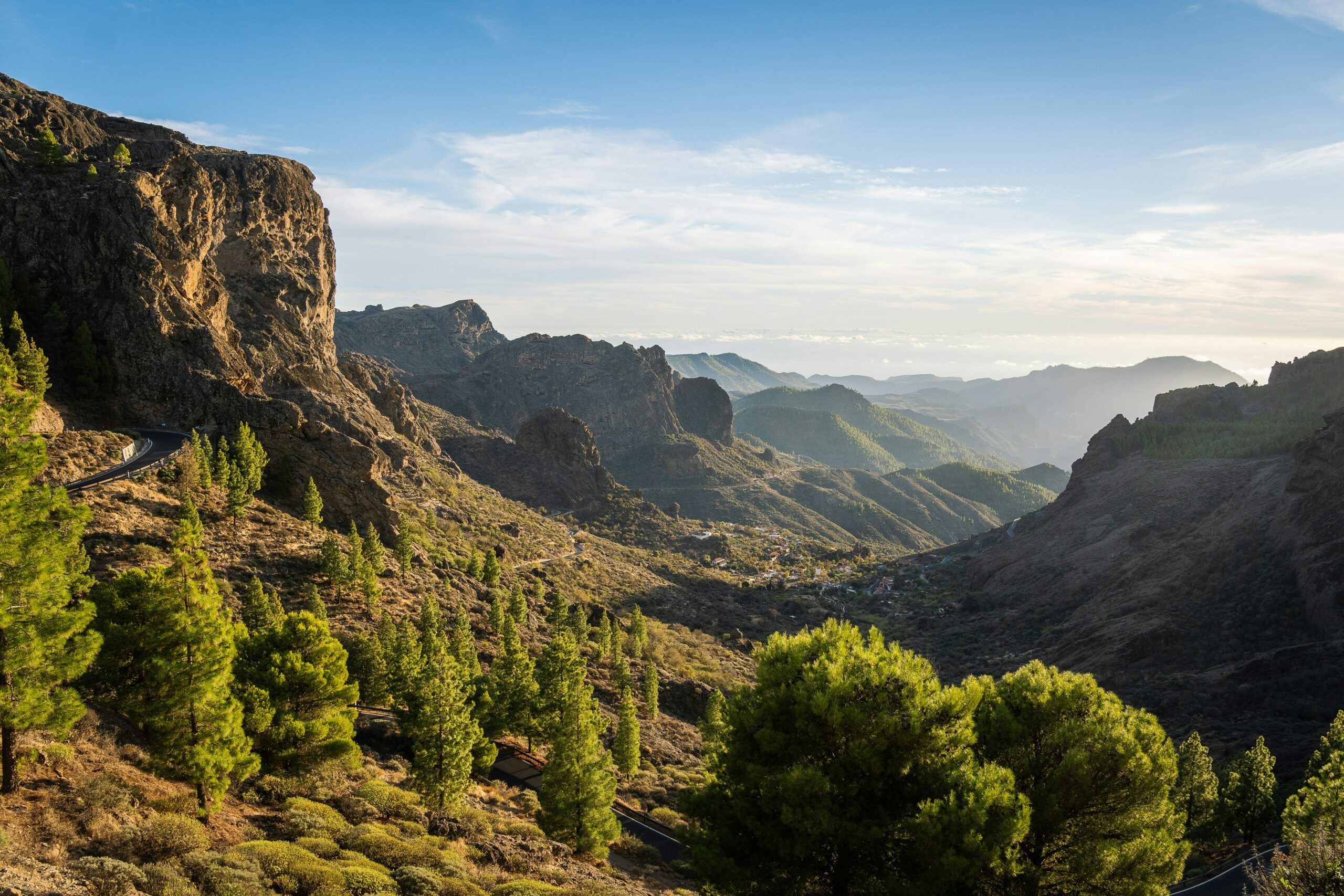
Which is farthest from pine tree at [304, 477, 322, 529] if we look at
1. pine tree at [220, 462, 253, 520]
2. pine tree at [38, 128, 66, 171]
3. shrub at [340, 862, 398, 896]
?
pine tree at [38, 128, 66, 171]

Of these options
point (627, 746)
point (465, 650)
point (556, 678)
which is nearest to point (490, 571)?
point (465, 650)

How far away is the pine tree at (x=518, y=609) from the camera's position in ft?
188

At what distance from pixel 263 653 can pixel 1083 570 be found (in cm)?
10169

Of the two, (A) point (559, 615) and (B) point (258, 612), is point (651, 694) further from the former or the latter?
(B) point (258, 612)

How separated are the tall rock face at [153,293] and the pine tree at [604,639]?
22.3 metres

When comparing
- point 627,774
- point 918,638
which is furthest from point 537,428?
point 627,774

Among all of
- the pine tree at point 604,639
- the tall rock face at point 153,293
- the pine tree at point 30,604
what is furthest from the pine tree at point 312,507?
the pine tree at point 30,604

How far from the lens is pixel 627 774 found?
3988cm

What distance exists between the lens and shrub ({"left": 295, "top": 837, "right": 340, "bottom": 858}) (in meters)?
17.5

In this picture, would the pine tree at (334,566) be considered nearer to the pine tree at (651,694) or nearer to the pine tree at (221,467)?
the pine tree at (221,467)

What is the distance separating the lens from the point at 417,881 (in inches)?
650

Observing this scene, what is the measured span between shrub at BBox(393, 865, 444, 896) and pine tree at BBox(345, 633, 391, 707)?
65.2ft

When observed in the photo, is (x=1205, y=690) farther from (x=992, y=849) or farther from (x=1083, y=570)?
(x=992, y=849)

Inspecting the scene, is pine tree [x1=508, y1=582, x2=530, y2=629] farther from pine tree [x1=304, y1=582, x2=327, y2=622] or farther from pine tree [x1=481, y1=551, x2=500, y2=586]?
pine tree [x1=304, y1=582, x2=327, y2=622]
